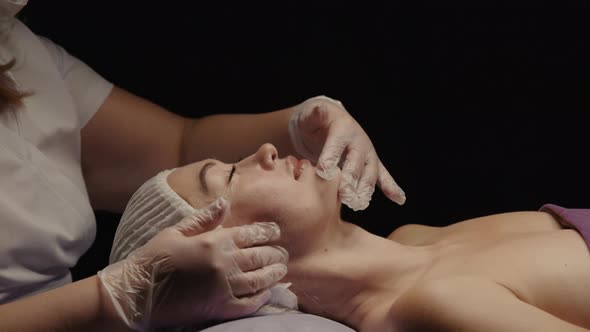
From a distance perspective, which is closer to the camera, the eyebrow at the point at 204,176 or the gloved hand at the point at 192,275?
the gloved hand at the point at 192,275

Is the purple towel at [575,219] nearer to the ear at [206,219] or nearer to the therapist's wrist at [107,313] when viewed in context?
the ear at [206,219]

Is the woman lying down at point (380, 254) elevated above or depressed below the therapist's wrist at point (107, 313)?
above

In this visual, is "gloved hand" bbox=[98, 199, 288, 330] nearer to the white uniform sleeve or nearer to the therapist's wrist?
the therapist's wrist

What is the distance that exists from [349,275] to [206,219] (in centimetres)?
38

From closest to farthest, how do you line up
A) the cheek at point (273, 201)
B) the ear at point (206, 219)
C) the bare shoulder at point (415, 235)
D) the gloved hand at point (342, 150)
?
the ear at point (206, 219) → the cheek at point (273, 201) → the gloved hand at point (342, 150) → the bare shoulder at point (415, 235)

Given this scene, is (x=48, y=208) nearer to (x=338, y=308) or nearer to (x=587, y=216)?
(x=338, y=308)

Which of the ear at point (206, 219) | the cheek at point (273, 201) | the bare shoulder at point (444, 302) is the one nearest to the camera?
the bare shoulder at point (444, 302)

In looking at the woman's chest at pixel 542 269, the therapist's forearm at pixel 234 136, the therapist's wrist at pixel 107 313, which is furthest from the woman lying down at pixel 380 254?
the therapist's forearm at pixel 234 136

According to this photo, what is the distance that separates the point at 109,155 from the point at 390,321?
3.53 feet

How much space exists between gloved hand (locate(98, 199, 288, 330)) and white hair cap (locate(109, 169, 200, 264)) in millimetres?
130

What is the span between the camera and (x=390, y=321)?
5.42ft

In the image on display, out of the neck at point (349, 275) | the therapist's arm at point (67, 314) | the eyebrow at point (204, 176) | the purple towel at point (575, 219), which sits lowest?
the therapist's arm at point (67, 314)

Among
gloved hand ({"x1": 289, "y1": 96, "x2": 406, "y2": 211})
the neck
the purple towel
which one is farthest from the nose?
the purple towel

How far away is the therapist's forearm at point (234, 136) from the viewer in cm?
225
